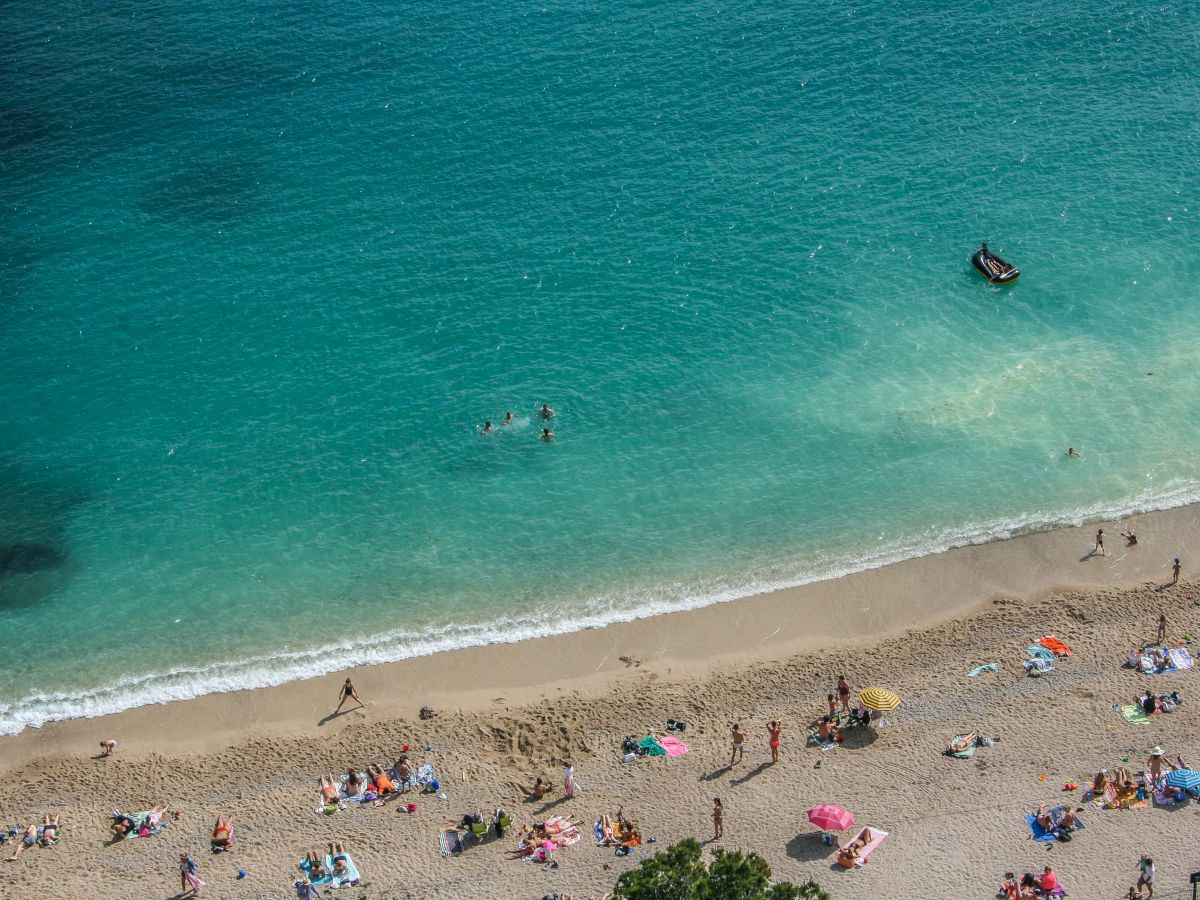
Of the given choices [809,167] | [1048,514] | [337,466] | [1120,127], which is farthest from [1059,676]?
[1120,127]

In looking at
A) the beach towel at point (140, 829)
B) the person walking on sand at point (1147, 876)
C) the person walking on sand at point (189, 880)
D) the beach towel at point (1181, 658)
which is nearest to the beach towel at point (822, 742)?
the person walking on sand at point (1147, 876)

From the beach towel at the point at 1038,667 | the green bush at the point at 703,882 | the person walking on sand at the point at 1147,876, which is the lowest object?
the person walking on sand at the point at 1147,876

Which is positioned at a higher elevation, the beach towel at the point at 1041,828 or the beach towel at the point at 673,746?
the beach towel at the point at 673,746

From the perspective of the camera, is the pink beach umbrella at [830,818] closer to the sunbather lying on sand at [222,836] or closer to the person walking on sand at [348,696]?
the person walking on sand at [348,696]

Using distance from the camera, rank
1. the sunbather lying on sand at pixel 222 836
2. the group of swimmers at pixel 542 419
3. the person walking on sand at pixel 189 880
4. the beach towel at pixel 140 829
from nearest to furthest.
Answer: the person walking on sand at pixel 189 880 → the sunbather lying on sand at pixel 222 836 → the beach towel at pixel 140 829 → the group of swimmers at pixel 542 419

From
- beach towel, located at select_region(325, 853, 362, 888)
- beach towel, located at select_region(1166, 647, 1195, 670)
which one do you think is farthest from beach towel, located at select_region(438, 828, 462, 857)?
beach towel, located at select_region(1166, 647, 1195, 670)

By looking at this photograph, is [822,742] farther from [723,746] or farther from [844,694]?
[723,746]

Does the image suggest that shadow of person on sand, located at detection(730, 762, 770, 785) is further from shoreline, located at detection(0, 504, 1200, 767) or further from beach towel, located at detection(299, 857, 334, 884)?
beach towel, located at detection(299, 857, 334, 884)
